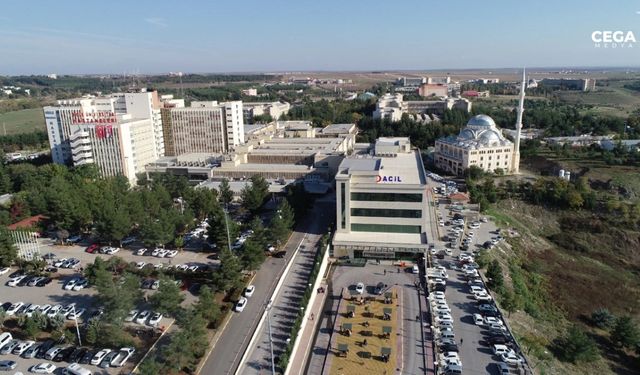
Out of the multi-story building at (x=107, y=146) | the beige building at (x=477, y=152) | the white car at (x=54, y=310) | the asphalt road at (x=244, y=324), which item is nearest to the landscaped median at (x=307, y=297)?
the asphalt road at (x=244, y=324)

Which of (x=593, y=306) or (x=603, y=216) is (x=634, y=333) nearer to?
(x=593, y=306)

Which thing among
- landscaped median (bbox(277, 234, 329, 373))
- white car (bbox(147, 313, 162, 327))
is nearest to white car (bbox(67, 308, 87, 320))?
white car (bbox(147, 313, 162, 327))

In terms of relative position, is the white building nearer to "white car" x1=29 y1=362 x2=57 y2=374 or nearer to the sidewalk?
the sidewalk

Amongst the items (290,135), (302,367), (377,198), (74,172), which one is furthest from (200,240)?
(290,135)

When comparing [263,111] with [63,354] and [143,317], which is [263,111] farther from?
[63,354]

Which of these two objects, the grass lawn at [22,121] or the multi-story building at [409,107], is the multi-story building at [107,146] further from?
the grass lawn at [22,121]
